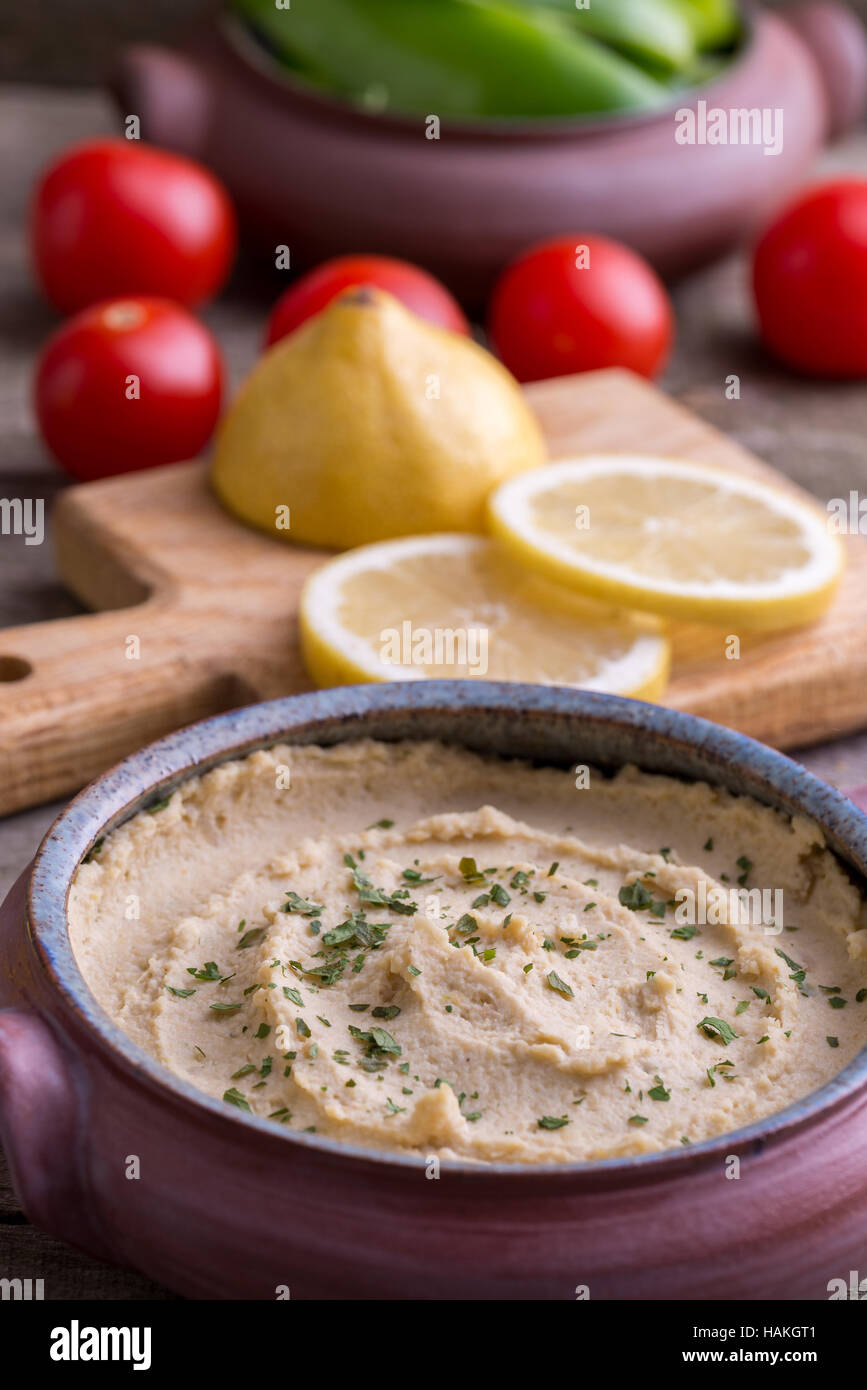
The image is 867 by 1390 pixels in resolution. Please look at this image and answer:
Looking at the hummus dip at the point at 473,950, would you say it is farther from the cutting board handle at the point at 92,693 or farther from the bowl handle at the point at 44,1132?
the cutting board handle at the point at 92,693

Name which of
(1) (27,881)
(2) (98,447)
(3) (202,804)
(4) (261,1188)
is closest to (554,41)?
(2) (98,447)

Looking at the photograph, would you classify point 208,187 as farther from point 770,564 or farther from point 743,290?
point 770,564

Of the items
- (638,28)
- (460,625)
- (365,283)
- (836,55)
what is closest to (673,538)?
(460,625)

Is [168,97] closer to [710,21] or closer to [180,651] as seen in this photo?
[710,21]

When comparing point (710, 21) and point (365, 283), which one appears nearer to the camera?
point (365, 283)

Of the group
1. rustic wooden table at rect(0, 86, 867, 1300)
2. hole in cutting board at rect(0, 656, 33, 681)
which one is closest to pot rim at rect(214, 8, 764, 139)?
rustic wooden table at rect(0, 86, 867, 1300)

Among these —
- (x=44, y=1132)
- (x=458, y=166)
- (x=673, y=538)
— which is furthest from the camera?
(x=458, y=166)

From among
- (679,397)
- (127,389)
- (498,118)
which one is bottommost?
(127,389)

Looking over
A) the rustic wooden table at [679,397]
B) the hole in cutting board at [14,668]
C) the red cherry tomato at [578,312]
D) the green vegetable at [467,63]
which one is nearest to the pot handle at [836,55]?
the rustic wooden table at [679,397]
